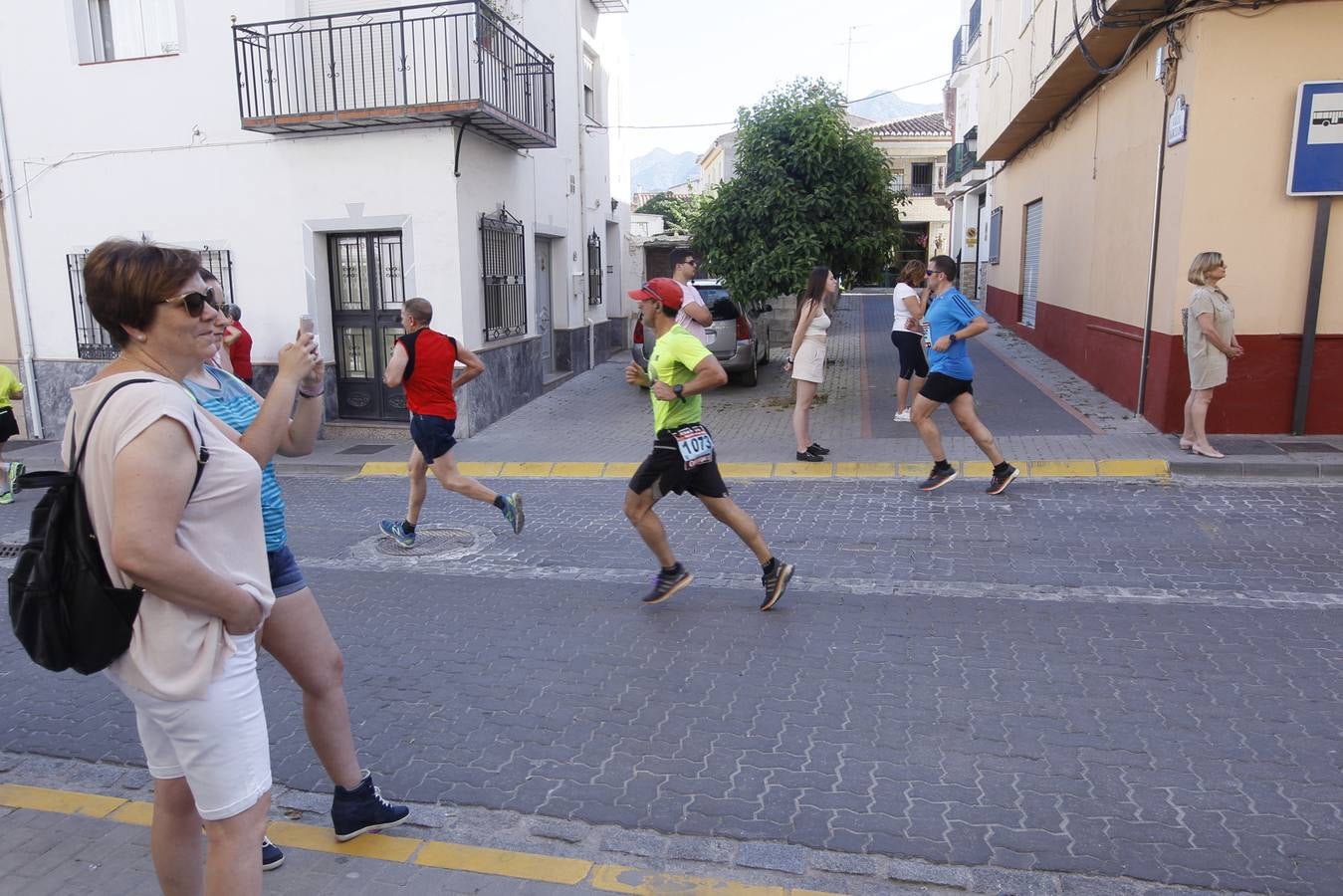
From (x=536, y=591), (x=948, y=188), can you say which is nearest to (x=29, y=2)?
(x=536, y=591)

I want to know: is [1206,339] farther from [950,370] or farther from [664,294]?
[664,294]

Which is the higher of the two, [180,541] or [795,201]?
[795,201]

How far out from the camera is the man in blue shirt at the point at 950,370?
7309 mm

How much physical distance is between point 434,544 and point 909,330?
569 cm

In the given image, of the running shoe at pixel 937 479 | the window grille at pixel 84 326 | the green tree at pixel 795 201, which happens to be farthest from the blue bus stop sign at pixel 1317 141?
the window grille at pixel 84 326

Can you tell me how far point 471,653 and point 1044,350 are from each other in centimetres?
1286

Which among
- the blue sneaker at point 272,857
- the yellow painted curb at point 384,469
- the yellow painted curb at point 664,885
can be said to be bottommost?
the yellow painted curb at point 384,469

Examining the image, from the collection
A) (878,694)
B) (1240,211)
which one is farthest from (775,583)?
(1240,211)

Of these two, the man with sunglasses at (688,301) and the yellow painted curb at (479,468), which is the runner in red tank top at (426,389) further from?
the yellow painted curb at (479,468)

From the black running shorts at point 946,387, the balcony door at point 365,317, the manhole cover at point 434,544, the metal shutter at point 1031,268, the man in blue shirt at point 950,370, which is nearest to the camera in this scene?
the manhole cover at point 434,544

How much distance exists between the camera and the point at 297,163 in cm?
1092

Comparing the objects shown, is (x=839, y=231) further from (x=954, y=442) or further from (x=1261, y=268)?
(x=1261, y=268)

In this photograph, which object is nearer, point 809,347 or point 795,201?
point 809,347

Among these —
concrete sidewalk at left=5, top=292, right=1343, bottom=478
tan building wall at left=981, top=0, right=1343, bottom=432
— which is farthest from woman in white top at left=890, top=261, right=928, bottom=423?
tan building wall at left=981, top=0, right=1343, bottom=432
